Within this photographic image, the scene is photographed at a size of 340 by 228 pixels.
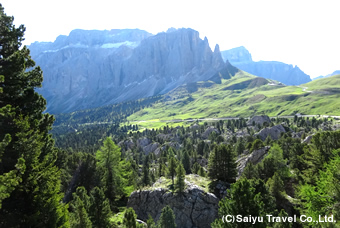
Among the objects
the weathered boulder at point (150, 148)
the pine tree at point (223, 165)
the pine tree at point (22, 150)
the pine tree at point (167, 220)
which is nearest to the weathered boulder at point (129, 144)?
the weathered boulder at point (150, 148)

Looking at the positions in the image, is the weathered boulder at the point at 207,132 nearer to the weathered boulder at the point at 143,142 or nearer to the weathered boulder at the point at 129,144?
the weathered boulder at the point at 143,142

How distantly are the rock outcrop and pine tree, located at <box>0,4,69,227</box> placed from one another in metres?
34.0

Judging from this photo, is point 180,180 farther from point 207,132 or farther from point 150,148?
point 207,132

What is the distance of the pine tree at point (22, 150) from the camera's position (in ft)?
52.2

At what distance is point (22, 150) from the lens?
643 inches

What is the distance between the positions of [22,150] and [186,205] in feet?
133

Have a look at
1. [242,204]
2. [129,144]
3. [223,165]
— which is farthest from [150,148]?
[242,204]

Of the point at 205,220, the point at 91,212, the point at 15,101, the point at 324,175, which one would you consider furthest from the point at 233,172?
the point at 15,101

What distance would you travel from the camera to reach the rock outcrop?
48.6m

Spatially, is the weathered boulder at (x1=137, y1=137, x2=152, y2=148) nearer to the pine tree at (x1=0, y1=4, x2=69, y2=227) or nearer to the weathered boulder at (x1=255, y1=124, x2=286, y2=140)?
the weathered boulder at (x1=255, y1=124, x2=286, y2=140)

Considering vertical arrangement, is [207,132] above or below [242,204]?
below

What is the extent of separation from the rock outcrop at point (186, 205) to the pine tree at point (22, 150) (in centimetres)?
3397

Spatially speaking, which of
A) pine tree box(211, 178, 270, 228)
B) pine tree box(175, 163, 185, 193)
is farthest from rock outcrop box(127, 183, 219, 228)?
pine tree box(211, 178, 270, 228)

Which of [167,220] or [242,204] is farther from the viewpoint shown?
[167,220]
